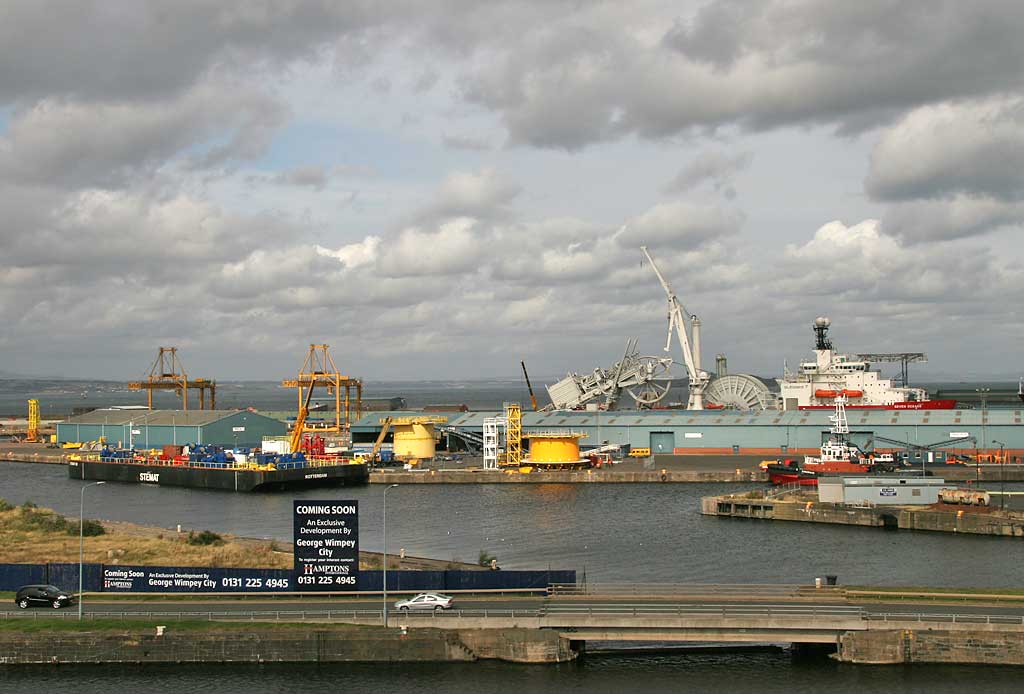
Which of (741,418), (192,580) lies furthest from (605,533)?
(741,418)

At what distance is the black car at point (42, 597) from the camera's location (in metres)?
32.5

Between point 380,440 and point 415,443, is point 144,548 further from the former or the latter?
point 380,440

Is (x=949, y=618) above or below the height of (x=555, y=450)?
below

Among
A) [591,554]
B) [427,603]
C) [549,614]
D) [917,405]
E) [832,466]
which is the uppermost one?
[917,405]

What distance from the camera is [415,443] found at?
87875 mm

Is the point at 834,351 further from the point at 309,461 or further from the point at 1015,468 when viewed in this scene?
the point at 309,461

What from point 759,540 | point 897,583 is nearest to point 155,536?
point 759,540

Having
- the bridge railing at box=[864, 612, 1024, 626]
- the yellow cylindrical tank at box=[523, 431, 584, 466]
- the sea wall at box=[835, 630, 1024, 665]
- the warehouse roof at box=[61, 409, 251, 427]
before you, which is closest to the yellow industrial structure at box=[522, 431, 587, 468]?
the yellow cylindrical tank at box=[523, 431, 584, 466]

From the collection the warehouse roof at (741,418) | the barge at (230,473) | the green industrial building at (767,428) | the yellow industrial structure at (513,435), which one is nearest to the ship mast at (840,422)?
the green industrial building at (767,428)

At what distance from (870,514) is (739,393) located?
47169mm

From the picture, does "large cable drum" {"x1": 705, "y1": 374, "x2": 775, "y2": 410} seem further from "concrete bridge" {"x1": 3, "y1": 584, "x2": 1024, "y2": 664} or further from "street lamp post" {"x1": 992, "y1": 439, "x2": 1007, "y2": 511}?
"concrete bridge" {"x1": 3, "y1": 584, "x2": 1024, "y2": 664}

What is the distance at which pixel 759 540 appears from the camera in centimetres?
4959

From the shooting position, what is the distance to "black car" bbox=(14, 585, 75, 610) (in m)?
32.5

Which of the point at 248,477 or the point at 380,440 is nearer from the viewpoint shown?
the point at 248,477
